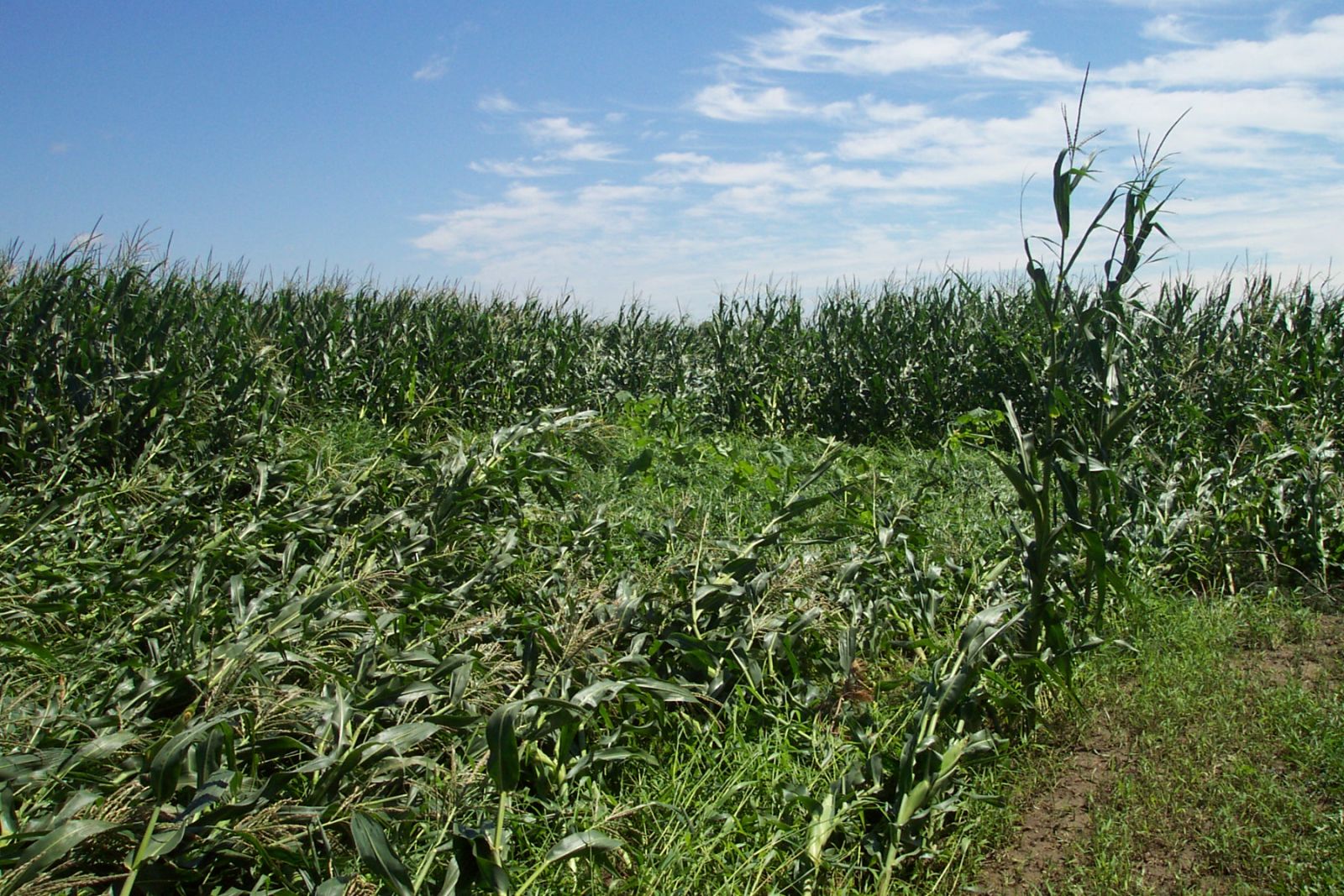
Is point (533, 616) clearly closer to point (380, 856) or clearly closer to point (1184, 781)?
point (380, 856)

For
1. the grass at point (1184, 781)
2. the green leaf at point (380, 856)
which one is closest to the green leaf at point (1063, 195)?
the grass at point (1184, 781)

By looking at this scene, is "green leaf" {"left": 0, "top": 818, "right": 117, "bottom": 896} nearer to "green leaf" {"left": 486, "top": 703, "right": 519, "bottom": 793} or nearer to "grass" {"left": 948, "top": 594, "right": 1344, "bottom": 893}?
"green leaf" {"left": 486, "top": 703, "right": 519, "bottom": 793}

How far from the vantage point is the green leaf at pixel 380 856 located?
1868 millimetres

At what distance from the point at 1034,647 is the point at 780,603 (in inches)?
35.5

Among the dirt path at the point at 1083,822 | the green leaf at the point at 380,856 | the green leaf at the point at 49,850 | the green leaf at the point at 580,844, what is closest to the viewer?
the green leaf at the point at 49,850

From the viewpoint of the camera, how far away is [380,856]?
74.0 inches

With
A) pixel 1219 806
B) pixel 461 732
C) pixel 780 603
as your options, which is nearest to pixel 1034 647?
pixel 1219 806

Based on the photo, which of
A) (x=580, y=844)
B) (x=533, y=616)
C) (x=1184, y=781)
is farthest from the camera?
Result: (x=533, y=616)

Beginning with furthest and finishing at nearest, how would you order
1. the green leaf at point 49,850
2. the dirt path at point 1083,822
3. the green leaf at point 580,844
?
the dirt path at point 1083,822 → the green leaf at point 580,844 → the green leaf at point 49,850

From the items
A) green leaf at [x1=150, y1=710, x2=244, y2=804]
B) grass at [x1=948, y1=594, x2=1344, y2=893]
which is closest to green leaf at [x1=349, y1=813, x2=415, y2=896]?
green leaf at [x1=150, y1=710, x2=244, y2=804]

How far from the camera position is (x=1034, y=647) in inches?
123

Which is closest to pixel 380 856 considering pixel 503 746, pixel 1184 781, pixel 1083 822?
pixel 503 746

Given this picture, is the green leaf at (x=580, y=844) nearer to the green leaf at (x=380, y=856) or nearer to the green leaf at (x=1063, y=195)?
the green leaf at (x=380, y=856)

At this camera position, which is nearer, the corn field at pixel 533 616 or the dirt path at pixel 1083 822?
the corn field at pixel 533 616
